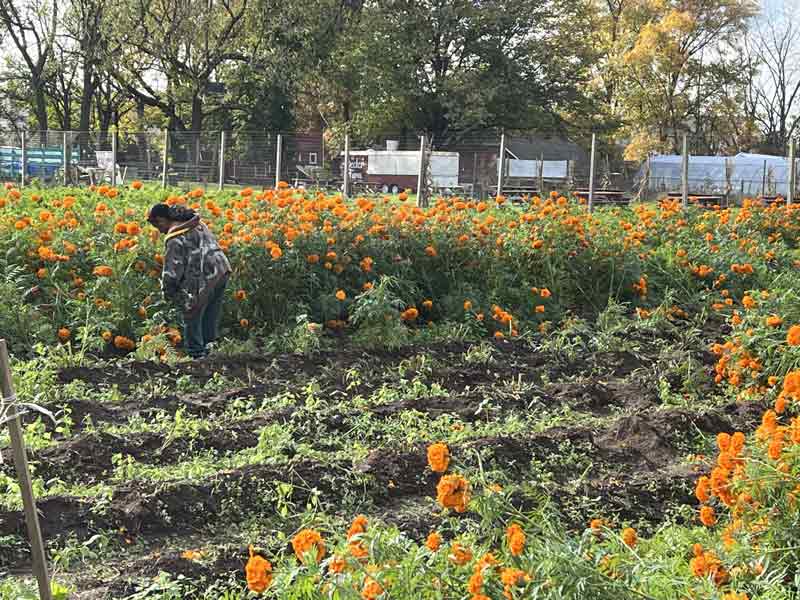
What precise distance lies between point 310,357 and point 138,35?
34659 millimetres

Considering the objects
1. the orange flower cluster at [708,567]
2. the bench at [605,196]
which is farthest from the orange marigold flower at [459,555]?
the bench at [605,196]

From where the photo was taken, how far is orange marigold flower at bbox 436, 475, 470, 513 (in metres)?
2.84

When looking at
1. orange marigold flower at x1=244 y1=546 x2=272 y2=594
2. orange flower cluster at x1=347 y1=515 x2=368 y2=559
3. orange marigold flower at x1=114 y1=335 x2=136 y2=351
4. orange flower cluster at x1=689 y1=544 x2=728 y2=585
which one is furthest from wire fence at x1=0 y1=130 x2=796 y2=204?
orange marigold flower at x1=244 y1=546 x2=272 y2=594

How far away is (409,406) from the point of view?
638 centimetres

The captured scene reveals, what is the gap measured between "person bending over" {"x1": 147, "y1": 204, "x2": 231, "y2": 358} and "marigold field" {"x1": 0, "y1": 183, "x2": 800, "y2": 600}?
0.99 feet

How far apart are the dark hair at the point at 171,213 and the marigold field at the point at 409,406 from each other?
2.08 ft

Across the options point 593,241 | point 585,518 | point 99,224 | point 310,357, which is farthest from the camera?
point 593,241

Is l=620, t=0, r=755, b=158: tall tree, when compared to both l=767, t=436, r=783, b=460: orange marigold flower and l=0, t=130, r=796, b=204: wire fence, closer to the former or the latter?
l=0, t=130, r=796, b=204: wire fence

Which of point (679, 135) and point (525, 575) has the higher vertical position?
point (679, 135)

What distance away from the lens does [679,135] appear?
5047 centimetres

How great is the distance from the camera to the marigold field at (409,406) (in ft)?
10.4

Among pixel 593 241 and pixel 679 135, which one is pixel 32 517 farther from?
pixel 679 135

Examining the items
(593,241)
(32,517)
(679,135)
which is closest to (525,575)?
(32,517)

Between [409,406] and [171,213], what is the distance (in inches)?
101
